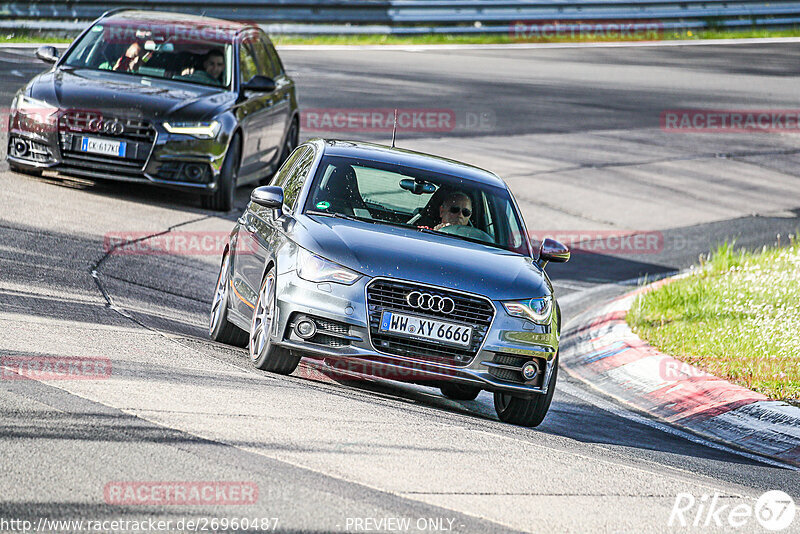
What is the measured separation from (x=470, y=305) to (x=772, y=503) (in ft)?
6.87

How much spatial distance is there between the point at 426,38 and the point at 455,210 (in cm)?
2360

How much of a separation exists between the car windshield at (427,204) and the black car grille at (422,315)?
3.50 ft

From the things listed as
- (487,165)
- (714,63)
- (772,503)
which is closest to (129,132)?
(487,165)

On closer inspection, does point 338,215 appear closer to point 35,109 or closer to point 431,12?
point 35,109

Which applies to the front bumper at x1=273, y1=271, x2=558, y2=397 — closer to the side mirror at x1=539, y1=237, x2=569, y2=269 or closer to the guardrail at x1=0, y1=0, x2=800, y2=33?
the side mirror at x1=539, y1=237, x2=569, y2=269

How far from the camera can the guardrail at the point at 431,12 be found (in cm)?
2644

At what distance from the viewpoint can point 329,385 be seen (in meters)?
8.41

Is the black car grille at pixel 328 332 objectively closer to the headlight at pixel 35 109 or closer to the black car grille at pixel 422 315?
the black car grille at pixel 422 315

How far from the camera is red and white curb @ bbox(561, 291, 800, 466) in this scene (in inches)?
354

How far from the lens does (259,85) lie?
1463 centimetres

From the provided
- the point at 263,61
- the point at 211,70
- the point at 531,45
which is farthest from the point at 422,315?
the point at 531,45

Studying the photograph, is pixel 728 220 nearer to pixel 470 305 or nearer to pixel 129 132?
pixel 129 132

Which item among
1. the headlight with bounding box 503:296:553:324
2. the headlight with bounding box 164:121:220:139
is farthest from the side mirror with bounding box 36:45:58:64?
the headlight with bounding box 503:296:553:324

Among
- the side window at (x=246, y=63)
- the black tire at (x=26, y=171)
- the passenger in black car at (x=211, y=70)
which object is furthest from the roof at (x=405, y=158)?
the black tire at (x=26, y=171)
